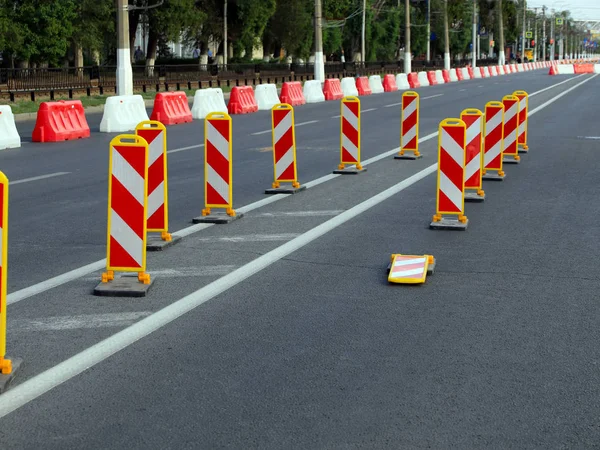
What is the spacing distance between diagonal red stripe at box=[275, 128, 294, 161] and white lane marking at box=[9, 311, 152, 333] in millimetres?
6211

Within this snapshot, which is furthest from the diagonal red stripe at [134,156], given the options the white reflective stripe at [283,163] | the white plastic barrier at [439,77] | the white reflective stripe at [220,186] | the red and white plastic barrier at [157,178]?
the white plastic barrier at [439,77]

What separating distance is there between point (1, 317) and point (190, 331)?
1.37 m

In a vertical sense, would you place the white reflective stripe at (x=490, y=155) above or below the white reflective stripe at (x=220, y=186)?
above

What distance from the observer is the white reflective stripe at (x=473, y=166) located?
12.0 metres

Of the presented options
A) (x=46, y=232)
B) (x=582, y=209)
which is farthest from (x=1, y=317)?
(x=582, y=209)

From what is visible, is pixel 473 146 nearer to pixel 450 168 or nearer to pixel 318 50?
pixel 450 168

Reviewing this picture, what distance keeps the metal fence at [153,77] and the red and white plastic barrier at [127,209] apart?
27001 mm

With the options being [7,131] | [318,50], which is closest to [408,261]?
[7,131]

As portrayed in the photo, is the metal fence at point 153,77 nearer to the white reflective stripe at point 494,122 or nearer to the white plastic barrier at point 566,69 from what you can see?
the white reflective stripe at point 494,122

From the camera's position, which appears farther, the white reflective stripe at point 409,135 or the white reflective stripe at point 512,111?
the white reflective stripe at point 409,135

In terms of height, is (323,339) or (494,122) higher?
(494,122)

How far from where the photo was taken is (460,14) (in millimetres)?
137500

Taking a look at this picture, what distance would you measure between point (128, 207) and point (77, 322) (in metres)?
1.24

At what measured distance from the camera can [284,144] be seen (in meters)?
13.2
